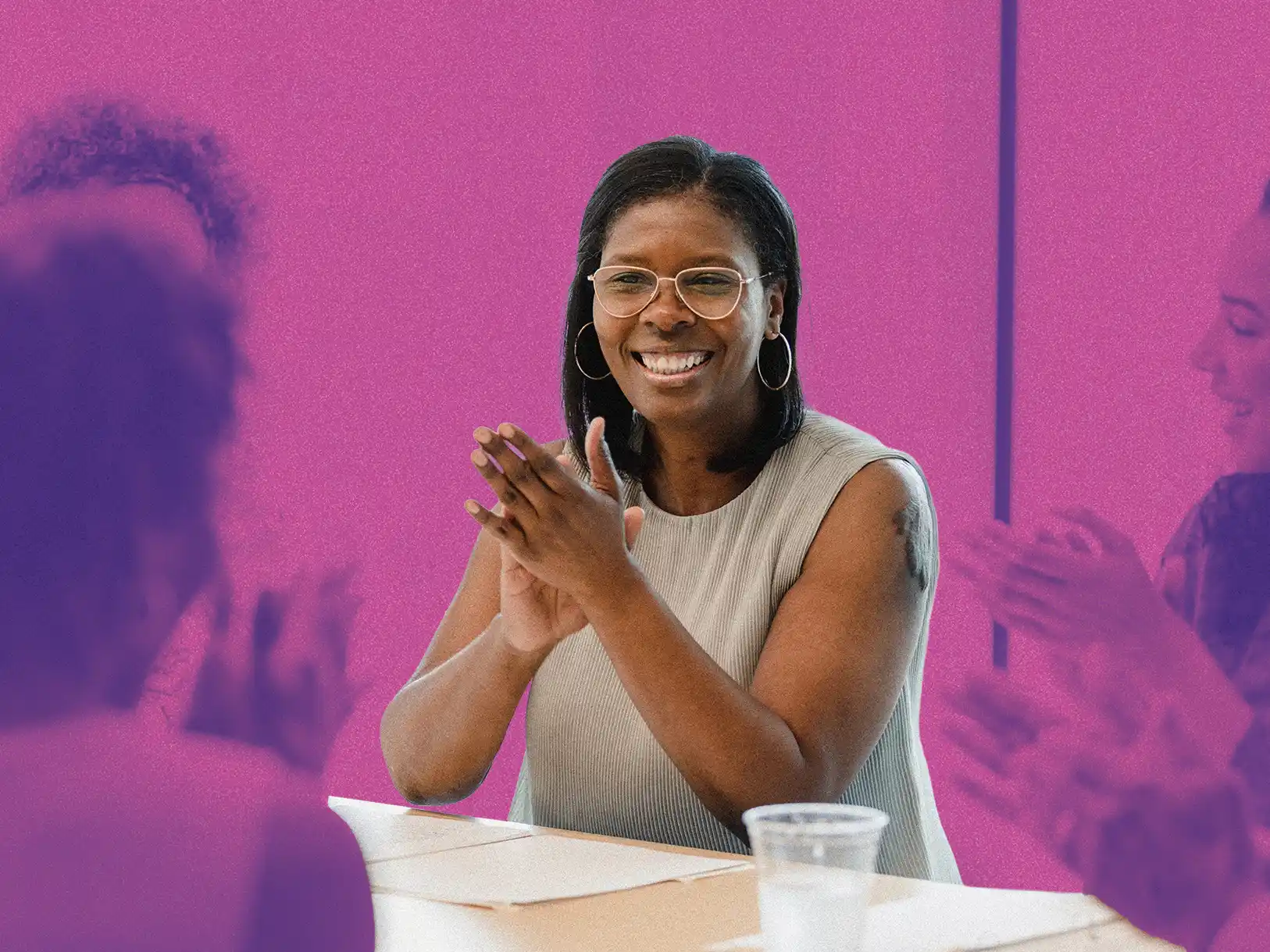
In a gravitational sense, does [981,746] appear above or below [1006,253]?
below

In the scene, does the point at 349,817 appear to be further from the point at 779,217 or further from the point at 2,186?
the point at 2,186

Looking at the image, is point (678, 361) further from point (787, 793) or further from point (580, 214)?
point (580, 214)

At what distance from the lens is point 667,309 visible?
1.55 metres

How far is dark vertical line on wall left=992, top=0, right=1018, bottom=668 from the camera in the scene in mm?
3229

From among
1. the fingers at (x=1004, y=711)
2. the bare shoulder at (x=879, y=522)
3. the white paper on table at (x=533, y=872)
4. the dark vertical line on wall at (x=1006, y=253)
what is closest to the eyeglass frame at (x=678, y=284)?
the bare shoulder at (x=879, y=522)

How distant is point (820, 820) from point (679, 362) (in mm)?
780

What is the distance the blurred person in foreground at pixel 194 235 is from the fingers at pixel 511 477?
2.12 feet

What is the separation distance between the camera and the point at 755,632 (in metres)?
1.52

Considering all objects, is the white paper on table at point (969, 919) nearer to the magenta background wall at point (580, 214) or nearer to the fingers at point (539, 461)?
the fingers at point (539, 461)

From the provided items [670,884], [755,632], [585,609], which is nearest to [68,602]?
[670,884]

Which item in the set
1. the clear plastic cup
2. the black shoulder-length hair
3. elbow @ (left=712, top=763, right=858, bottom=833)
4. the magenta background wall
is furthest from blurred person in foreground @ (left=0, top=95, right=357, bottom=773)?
the magenta background wall

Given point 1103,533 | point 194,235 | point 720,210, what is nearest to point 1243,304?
point 1103,533

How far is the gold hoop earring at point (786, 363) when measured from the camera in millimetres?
1670

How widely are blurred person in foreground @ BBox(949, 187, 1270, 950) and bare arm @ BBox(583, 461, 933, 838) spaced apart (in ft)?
0.33
